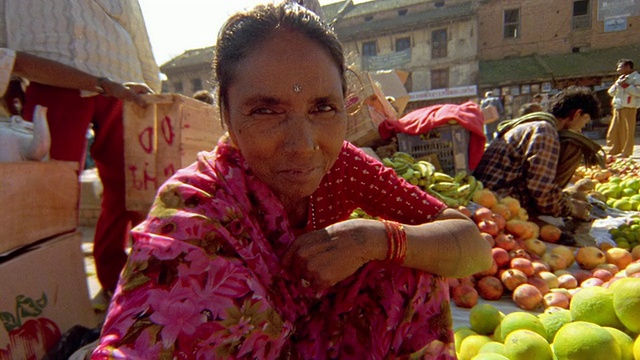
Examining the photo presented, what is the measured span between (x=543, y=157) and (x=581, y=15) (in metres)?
20.0

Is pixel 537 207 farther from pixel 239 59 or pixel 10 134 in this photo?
pixel 10 134

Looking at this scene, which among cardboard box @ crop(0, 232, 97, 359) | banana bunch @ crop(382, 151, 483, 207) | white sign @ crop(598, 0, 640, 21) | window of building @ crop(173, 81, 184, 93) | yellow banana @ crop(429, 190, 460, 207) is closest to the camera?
cardboard box @ crop(0, 232, 97, 359)

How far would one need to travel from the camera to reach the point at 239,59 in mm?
912

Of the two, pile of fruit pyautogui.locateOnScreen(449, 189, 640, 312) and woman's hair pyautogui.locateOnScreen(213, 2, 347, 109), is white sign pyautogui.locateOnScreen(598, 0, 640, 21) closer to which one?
pile of fruit pyautogui.locateOnScreen(449, 189, 640, 312)

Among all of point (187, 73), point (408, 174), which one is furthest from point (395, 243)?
point (187, 73)

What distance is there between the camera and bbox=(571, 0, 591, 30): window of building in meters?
18.2

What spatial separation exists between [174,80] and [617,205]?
2597 cm

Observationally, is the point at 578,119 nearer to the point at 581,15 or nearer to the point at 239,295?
the point at 239,295

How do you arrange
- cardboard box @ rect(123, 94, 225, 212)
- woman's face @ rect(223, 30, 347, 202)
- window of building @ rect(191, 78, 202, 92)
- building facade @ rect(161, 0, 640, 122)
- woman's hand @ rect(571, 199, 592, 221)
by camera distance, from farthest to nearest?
window of building @ rect(191, 78, 202, 92), building facade @ rect(161, 0, 640, 122), woman's hand @ rect(571, 199, 592, 221), cardboard box @ rect(123, 94, 225, 212), woman's face @ rect(223, 30, 347, 202)

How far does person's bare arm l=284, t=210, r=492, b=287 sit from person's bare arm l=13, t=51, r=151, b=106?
62.7 inches

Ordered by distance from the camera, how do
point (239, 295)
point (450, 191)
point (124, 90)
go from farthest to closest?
point (450, 191)
point (124, 90)
point (239, 295)

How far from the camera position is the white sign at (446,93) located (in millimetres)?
18766

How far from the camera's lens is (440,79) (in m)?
20.1

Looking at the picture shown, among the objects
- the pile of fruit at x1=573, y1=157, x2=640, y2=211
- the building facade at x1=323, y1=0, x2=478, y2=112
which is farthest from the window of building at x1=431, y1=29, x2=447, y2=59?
the pile of fruit at x1=573, y1=157, x2=640, y2=211
